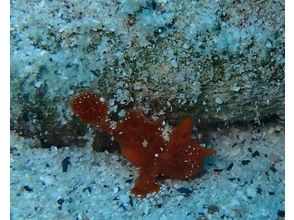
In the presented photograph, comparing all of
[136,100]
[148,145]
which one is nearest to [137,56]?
[136,100]

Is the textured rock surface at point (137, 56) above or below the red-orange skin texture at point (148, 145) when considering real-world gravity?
above

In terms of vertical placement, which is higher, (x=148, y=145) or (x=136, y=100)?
(x=136, y=100)

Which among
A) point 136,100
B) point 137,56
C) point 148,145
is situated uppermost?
point 137,56

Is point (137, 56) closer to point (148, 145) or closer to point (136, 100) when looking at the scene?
point (136, 100)
